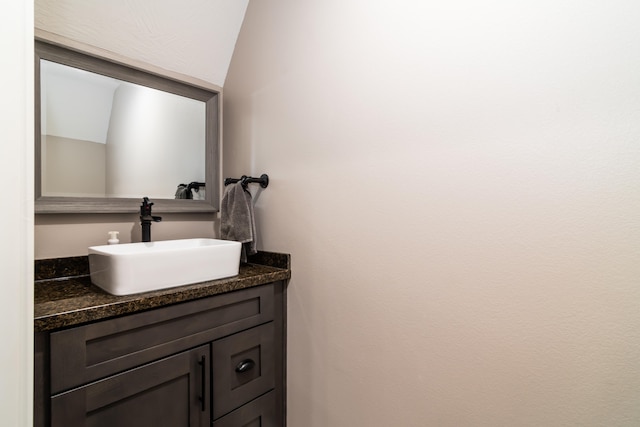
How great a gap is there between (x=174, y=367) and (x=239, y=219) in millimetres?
645

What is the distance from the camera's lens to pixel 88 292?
1.00m

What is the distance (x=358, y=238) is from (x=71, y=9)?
1.39 metres

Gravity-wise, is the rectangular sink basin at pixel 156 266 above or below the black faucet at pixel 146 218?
below

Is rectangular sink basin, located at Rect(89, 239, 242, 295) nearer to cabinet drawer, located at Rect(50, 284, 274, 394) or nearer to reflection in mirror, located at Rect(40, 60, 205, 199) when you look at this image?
cabinet drawer, located at Rect(50, 284, 274, 394)

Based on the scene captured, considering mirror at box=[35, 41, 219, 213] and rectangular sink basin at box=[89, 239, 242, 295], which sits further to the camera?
mirror at box=[35, 41, 219, 213]

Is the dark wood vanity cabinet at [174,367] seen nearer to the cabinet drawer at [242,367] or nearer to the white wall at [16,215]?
the cabinet drawer at [242,367]

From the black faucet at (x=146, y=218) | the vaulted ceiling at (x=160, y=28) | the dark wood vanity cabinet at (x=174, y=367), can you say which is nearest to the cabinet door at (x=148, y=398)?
the dark wood vanity cabinet at (x=174, y=367)

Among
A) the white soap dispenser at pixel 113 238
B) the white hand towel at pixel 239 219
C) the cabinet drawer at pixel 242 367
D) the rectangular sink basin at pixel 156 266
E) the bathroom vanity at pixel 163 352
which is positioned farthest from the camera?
the white hand towel at pixel 239 219

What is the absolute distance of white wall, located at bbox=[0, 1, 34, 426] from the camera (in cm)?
60

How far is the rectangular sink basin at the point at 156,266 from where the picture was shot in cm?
95

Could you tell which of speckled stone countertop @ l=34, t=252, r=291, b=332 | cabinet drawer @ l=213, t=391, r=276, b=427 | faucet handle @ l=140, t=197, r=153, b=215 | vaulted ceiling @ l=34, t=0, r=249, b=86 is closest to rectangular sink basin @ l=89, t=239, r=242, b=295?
speckled stone countertop @ l=34, t=252, r=291, b=332

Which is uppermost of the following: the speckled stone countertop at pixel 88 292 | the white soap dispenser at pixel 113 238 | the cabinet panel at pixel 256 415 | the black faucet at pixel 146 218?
the black faucet at pixel 146 218

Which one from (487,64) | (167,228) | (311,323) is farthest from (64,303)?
(487,64)

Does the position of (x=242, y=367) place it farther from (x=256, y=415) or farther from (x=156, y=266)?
(x=156, y=266)
